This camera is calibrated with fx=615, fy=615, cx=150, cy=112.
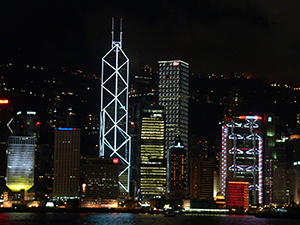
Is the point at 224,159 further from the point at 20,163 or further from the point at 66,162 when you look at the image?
the point at 20,163

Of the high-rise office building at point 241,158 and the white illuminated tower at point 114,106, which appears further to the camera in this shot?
the high-rise office building at point 241,158

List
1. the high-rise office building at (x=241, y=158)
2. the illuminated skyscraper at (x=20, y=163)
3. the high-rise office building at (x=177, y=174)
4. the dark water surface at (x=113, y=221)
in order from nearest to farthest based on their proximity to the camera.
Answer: the dark water surface at (x=113, y=221) → the illuminated skyscraper at (x=20, y=163) → the high-rise office building at (x=177, y=174) → the high-rise office building at (x=241, y=158)

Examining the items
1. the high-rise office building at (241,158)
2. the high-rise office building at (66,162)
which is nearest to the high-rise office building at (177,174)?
the high-rise office building at (241,158)

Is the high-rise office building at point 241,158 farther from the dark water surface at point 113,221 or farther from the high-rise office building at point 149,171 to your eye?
the dark water surface at point 113,221

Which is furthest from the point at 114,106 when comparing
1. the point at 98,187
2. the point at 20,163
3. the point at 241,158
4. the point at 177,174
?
the point at 241,158

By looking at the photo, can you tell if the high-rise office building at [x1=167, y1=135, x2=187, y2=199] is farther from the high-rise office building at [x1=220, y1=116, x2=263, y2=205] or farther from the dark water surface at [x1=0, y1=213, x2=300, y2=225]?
the dark water surface at [x1=0, y1=213, x2=300, y2=225]

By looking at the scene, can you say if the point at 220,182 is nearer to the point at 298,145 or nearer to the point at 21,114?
the point at 298,145

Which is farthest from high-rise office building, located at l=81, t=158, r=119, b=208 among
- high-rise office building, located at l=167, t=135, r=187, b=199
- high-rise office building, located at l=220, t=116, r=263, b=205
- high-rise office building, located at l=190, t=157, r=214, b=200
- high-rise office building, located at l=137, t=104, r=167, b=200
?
high-rise office building, located at l=220, t=116, r=263, b=205

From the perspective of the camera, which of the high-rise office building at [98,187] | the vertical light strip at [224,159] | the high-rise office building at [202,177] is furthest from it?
the vertical light strip at [224,159]
